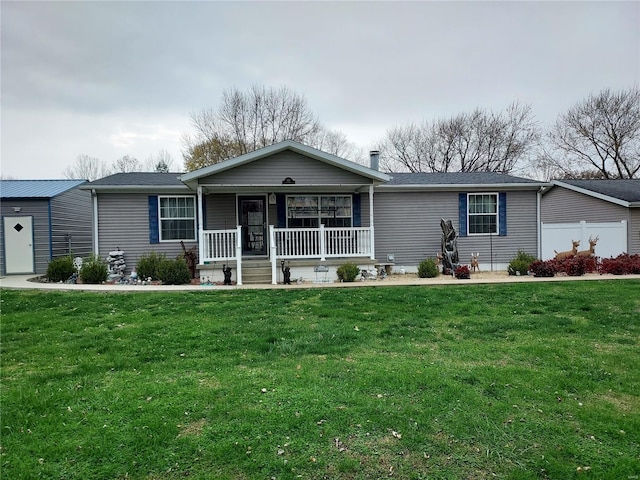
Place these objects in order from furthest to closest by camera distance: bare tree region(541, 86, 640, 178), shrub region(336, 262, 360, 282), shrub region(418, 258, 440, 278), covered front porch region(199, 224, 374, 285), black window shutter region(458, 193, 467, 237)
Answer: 1. bare tree region(541, 86, 640, 178)
2. black window shutter region(458, 193, 467, 237)
3. shrub region(418, 258, 440, 278)
4. covered front porch region(199, 224, 374, 285)
5. shrub region(336, 262, 360, 282)

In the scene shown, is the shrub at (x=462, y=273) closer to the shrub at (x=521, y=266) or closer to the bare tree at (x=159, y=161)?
the shrub at (x=521, y=266)

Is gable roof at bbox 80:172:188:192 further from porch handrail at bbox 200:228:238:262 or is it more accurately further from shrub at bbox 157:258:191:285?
shrub at bbox 157:258:191:285

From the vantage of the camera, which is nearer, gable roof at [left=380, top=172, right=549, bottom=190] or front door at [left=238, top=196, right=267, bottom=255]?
front door at [left=238, top=196, right=267, bottom=255]

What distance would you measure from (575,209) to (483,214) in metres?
3.56

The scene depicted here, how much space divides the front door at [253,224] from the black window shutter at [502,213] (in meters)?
7.60

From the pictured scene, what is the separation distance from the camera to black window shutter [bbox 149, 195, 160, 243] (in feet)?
39.7

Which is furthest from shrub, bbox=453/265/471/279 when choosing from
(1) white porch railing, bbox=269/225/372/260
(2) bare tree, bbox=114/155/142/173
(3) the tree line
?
(2) bare tree, bbox=114/155/142/173

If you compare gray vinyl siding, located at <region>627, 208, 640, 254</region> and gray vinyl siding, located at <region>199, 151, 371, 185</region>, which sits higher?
gray vinyl siding, located at <region>199, 151, 371, 185</region>

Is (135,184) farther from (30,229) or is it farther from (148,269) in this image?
(30,229)

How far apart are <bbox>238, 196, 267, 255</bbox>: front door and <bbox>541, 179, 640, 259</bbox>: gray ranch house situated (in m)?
9.19

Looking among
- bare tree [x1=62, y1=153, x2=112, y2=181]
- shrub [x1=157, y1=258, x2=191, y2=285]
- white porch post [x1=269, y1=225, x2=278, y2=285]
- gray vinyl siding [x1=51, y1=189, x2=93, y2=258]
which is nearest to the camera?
shrub [x1=157, y1=258, x2=191, y2=285]

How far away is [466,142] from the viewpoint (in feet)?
96.5

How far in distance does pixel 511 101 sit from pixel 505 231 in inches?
753

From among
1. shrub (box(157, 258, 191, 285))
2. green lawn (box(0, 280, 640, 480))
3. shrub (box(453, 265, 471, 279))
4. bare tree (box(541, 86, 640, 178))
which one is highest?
bare tree (box(541, 86, 640, 178))
